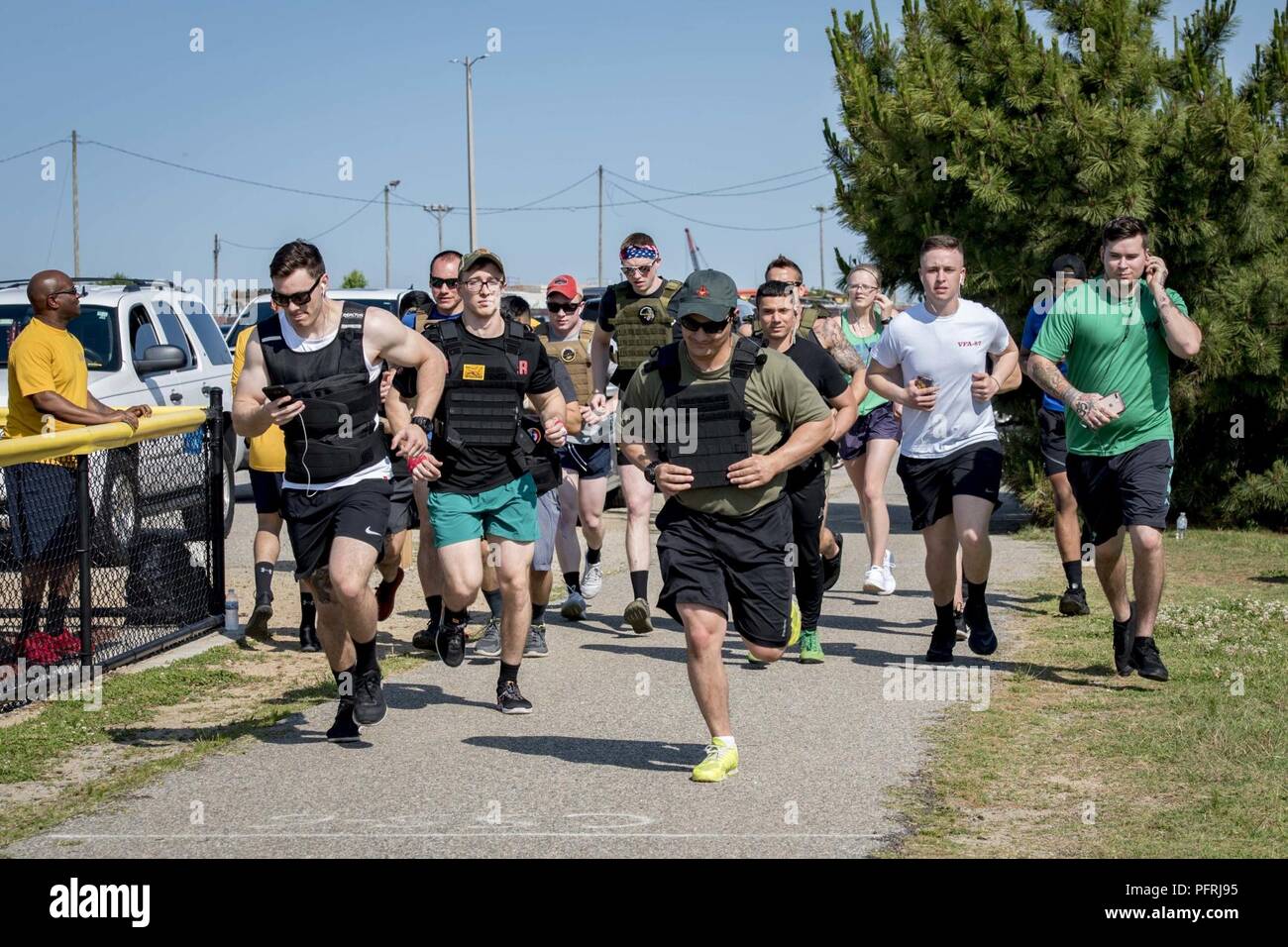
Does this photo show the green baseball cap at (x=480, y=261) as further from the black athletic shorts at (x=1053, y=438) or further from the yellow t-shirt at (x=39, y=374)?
the black athletic shorts at (x=1053, y=438)

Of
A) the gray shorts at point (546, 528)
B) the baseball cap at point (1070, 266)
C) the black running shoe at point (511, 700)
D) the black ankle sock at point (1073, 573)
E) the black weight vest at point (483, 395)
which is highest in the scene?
the baseball cap at point (1070, 266)

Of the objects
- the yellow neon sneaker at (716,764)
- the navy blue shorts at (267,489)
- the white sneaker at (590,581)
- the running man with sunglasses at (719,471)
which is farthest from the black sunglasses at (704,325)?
the white sneaker at (590,581)

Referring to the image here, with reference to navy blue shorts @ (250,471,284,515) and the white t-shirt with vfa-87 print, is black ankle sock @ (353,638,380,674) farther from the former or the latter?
the white t-shirt with vfa-87 print

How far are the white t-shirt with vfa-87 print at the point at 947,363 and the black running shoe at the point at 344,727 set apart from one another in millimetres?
3409

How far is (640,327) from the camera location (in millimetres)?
9758

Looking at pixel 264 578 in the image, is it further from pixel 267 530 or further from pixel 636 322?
pixel 636 322

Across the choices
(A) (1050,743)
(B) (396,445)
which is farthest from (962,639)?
(B) (396,445)

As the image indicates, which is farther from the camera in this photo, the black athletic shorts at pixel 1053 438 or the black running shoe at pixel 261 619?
the black athletic shorts at pixel 1053 438

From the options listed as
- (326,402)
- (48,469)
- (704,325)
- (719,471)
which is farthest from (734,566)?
(48,469)

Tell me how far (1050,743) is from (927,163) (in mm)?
8982

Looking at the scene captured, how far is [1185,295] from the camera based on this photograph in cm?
1481

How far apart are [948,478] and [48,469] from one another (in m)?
4.78

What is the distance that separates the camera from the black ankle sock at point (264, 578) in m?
9.89
